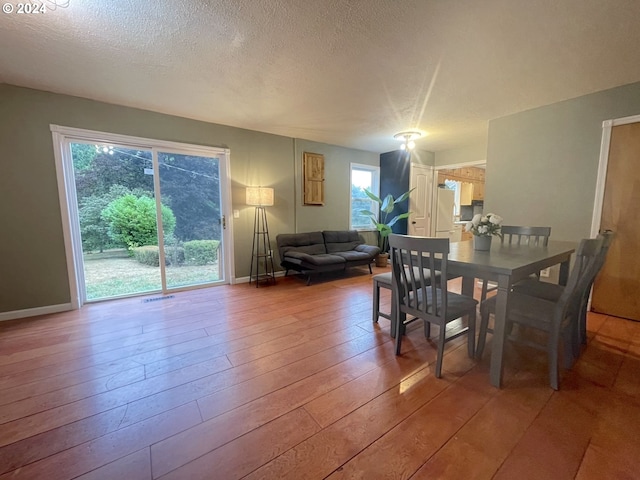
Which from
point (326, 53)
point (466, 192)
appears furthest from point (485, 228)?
point (466, 192)

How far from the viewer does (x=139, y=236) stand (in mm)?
3725

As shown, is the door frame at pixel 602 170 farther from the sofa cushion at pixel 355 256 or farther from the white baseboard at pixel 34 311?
the white baseboard at pixel 34 311

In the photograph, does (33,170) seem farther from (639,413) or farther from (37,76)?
(639,413)

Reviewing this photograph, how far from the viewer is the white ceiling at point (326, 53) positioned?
1707 millimetres

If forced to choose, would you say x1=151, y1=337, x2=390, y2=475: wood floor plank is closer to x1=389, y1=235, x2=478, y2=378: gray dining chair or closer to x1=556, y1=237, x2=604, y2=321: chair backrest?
x1=389, y1=235, x2=478, y2=378: gray dining chair

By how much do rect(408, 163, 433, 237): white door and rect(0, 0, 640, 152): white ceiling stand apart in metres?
2.19

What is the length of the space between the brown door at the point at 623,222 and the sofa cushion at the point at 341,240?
3443mm

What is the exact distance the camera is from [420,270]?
1.86 metres

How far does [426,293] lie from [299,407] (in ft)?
3.81

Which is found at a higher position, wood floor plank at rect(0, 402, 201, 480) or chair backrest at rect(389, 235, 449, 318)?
chair backrest at rect(389, 235, 449, 318)

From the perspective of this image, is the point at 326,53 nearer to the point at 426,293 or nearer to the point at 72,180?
the point at 426,293

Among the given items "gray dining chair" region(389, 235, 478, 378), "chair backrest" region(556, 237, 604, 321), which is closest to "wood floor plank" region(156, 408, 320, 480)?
"gray dining chair" region(389, 235, 478, 378)

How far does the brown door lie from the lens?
107 inches

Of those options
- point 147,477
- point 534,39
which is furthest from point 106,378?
point 534,39
